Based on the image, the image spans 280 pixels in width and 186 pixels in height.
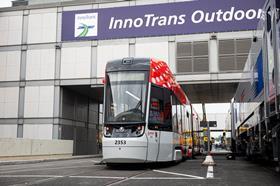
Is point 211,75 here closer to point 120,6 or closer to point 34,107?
point 120,6

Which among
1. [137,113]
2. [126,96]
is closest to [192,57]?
[126,96]

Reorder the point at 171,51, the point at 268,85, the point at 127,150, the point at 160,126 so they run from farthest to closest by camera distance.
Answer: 1. the point at 171,51
2. the point at 160,126
3. the point at 127,150
4. the point at 268,85

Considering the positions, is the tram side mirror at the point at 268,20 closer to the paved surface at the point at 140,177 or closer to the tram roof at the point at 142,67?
the paved surface at the point at 140,177

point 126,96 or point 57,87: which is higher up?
point 57,87

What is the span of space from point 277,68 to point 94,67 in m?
23.6

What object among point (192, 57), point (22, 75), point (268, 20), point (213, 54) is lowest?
point (268, 20)

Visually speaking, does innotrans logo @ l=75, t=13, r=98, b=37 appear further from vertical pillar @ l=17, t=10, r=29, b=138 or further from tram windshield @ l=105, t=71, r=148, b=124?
tram windshield @ l=105, t=71, r=148, b=124

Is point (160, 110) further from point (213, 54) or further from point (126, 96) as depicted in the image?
point (213, 54)

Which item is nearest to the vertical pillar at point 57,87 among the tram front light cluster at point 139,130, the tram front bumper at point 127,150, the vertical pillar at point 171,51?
the vertical pillar at point 171,51

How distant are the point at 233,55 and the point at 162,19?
237 inches

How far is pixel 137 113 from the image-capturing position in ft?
38.7

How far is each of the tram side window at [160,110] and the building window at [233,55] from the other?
1668 cm

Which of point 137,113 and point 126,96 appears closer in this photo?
point 137,113

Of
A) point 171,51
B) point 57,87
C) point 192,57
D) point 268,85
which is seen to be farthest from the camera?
point 57,87
